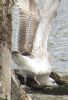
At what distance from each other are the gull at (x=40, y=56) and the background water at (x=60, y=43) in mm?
1472

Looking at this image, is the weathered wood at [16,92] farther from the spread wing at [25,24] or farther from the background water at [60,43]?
the background water at [60,43]

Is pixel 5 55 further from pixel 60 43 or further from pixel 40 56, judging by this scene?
pixel 60 43

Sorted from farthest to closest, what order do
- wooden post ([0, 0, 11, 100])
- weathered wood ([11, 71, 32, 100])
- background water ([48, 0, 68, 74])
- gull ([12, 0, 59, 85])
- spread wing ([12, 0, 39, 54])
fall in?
background water ([48, 0, 68, 74])
gull ([12, 0, 59, 85])
spread wing ([12, 0, 39, 54])
weathered wood ([11, 71, 32, 100])
wooden post ([0, 0, 11, 100])

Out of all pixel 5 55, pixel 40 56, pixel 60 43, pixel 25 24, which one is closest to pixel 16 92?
pixel 5 55

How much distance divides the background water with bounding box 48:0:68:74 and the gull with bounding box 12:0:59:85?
58.0 inches

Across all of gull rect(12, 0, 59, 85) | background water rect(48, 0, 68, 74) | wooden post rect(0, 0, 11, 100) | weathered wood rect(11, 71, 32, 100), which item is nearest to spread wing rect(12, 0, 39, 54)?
gull rect(12, 0, 59, 85)

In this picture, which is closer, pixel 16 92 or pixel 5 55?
pixel 5 55

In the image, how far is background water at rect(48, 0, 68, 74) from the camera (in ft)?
30.1

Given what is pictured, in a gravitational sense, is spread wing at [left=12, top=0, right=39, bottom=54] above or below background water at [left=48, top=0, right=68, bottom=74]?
above

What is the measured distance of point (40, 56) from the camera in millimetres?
6539

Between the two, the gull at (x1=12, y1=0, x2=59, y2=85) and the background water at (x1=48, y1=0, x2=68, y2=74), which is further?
the background water at (x1=48, y1=0, x2=68, y2=74)

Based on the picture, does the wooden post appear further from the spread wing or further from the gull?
the gull

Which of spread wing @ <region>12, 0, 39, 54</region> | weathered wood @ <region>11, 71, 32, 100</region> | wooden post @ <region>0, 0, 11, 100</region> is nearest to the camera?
wooden post @ <region>0, 0, 11, 100</region>

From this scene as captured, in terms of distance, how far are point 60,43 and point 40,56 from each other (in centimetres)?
525
